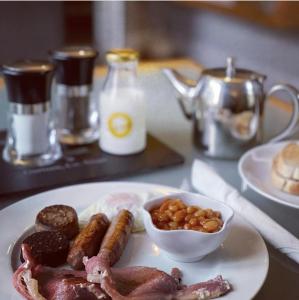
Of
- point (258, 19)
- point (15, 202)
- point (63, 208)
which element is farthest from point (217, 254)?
point (258, 19)

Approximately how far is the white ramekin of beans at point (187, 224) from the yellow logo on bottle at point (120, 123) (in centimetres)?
31

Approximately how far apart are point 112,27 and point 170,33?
1.61 feet

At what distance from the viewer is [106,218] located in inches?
30.9

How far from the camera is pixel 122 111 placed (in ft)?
3.43

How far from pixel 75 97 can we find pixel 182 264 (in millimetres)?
535

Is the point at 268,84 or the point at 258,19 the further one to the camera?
the point at 268,84

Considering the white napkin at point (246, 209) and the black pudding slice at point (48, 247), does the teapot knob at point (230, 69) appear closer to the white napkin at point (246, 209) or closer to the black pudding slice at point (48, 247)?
the white napkin at point (246, 209)

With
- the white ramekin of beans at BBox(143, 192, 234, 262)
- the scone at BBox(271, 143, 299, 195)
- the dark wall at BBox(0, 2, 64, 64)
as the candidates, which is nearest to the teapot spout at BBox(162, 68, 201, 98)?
the scone at BBox(271, 143, 299, 195)

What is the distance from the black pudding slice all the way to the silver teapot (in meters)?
0.47

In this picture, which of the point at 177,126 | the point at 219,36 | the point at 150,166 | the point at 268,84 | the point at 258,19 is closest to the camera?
the point at 150,166

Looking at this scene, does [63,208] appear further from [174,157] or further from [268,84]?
[268,84]

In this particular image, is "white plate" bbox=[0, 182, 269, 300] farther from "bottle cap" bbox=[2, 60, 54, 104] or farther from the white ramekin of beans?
"bottle cap" bbox=[2, 60, 54, 104]

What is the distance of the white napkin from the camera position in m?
0.74

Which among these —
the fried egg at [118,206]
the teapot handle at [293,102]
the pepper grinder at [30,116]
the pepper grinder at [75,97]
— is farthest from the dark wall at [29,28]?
the fried egg at [118,206]
